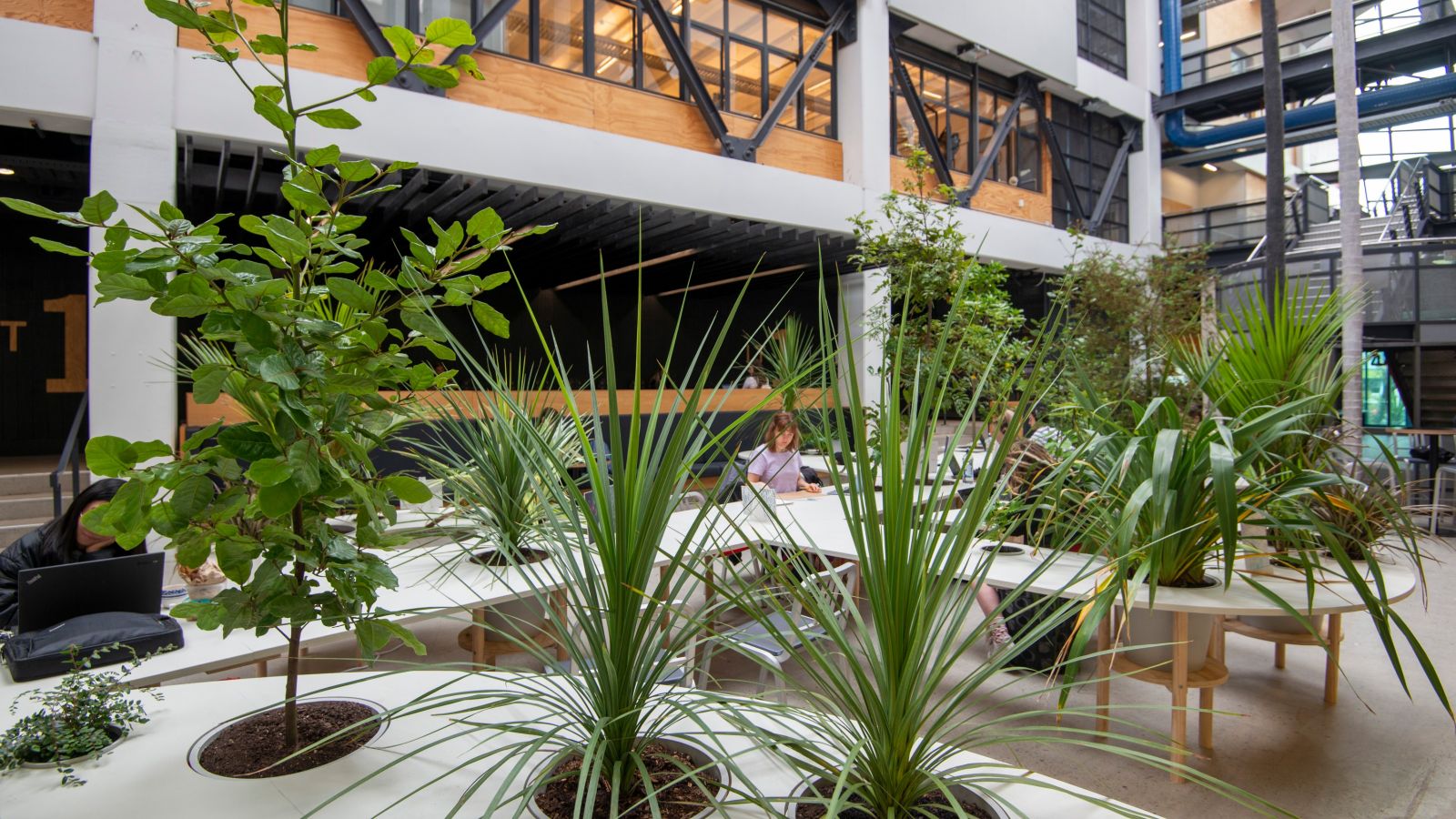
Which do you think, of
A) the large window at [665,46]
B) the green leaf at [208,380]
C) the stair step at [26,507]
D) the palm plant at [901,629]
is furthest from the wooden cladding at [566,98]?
the palm plant at [901,629]

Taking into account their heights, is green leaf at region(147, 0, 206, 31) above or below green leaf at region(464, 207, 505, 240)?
above

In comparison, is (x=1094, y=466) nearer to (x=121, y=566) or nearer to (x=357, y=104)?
(x=121, y=566)

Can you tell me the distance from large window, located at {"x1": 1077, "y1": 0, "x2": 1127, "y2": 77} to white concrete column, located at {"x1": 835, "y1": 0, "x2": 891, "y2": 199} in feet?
19.6

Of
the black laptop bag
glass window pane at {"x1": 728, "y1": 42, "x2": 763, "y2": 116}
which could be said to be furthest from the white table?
glass window pane at {"x1": 728, "y1": 42, "x2": 763, "y2": 116}

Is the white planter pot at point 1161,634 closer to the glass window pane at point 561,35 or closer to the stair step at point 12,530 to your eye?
the stair step at point 12,530

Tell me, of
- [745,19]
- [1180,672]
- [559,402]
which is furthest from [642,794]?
[745,19]

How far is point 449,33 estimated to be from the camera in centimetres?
125

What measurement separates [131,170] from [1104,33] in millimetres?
15561

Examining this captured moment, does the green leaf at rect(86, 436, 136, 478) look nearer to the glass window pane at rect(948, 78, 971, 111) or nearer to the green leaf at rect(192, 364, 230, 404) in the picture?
the green leaf at rect(192, 364, 230, 404)

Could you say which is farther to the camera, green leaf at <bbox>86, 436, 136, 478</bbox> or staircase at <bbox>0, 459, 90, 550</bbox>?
staircase at <bbox>0, 459, 90, 550</bbox>

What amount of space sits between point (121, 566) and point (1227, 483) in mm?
2746

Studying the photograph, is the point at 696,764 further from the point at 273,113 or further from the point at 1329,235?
the point at 1329,235

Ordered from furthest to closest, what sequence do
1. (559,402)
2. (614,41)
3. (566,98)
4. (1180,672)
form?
1. (614,41)
2. (566,98)
3. (559,402)
4. (1180,672)

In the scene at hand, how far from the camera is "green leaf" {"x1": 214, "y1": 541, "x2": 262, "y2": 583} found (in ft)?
3.87
